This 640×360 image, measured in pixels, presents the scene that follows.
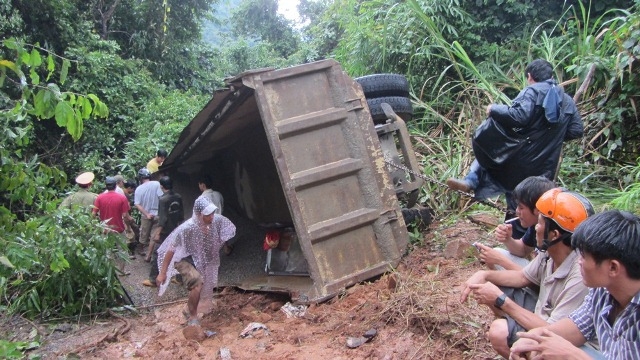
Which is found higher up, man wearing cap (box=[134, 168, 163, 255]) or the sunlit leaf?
the sunlit leaf

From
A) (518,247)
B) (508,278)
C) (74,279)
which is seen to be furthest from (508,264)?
(74,279)

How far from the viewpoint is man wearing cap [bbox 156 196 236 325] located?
18.5 ft

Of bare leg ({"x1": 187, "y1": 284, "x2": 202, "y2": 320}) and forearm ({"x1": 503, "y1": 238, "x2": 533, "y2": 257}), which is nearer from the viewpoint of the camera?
forearm ({"x1": 503, "y1": 238, "x2": 533, "y2": 257})

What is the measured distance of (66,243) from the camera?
5.64 meters

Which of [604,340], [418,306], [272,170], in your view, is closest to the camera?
[604,340]

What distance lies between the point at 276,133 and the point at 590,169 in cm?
342

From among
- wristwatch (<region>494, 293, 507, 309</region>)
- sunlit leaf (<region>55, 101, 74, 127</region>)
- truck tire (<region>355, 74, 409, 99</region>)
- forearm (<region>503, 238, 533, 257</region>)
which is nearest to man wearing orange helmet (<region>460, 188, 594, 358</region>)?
wristwatch (<region>494, 293, 507, 309</region>)

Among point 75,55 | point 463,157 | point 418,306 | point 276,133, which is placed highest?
point 75,55

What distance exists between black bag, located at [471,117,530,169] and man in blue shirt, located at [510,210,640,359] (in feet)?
7.00

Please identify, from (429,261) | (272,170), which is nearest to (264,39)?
(272,170)

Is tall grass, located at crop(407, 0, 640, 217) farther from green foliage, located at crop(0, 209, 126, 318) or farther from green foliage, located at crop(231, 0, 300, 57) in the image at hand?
green foliage, located at crop(231, 0, 300, 57)

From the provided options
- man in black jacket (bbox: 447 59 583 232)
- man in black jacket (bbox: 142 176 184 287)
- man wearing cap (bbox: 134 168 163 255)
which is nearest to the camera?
man in black jacket (bbox: 447 59 583 232)

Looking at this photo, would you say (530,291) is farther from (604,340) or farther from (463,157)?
(463,157)

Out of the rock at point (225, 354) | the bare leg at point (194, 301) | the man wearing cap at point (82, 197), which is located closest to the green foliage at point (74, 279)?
the bare leg at point (194, 301)
